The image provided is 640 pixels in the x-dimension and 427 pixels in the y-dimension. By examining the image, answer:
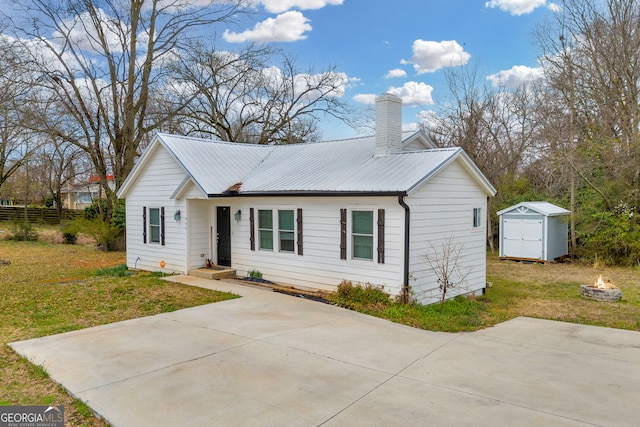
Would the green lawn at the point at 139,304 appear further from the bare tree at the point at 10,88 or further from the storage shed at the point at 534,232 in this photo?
the bare tree at the point at 10,88

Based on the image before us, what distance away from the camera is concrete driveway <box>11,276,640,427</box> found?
427 cm

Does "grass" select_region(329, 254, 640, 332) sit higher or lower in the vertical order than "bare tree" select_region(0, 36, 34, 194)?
lower

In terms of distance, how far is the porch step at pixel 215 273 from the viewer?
1201cm

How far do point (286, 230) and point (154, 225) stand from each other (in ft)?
16.9

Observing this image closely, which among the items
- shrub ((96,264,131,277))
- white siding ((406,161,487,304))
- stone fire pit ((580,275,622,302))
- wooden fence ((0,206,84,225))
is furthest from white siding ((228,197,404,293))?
wooden fence ((0,206,84,225))

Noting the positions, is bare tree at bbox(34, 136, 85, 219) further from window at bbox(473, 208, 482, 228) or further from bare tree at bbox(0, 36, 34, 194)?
window at bbox(473, 208, 482, 228)

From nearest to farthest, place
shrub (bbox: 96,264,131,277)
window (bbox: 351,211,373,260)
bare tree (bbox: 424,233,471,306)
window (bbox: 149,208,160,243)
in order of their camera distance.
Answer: window (bbox: 351,211,373,260)
bare tree (bbox: 424,233,471,306)
shrub (bbox: 96,264,131,277)
window (bbox: 149,208,160,243)

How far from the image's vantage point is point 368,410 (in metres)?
4.34

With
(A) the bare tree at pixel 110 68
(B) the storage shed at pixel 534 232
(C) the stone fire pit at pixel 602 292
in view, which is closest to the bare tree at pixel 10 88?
(A) the bare tree at pixel 110 68

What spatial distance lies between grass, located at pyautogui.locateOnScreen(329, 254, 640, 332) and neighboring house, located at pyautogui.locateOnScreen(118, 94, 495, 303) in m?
0.56

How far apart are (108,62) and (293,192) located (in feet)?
51.1

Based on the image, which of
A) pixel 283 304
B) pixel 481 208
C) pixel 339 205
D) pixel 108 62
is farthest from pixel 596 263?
pixel 108 62

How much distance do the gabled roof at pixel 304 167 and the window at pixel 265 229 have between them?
2.17 feet

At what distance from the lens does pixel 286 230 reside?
11.1 meters
